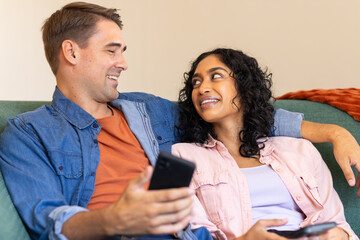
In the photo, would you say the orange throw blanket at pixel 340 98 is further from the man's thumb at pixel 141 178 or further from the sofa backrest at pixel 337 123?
the man's thumb at pixel 141 178

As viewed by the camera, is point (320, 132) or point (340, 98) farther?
point (340, 98)

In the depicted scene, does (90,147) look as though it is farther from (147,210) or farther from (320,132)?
(320,132)

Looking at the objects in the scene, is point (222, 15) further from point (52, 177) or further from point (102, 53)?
point (52, 177)

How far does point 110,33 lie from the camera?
5.50ft

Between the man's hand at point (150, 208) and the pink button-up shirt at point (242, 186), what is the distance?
54cm

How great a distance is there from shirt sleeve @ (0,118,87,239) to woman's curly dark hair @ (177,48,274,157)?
0.61 m

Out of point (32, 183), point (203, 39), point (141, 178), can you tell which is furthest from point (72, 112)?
point (203, 39)

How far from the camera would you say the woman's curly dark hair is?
1697mm

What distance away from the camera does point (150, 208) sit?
0.88m

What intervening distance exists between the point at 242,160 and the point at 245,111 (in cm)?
22

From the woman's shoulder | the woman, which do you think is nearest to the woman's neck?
the woman

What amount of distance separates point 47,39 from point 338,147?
120cm

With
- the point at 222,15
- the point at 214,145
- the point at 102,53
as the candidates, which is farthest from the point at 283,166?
the point at 222,15

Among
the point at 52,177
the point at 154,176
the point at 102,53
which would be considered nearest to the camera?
the point at 154,176
